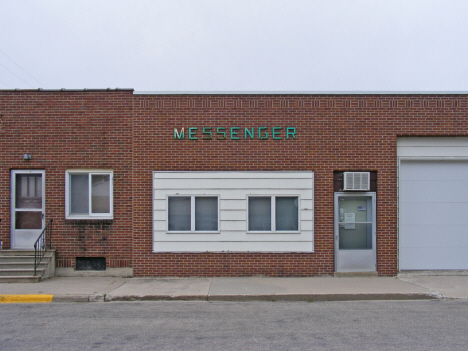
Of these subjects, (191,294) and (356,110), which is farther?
(356,110)

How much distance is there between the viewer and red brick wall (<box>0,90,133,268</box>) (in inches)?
461

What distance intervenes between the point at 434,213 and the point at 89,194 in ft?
31.1

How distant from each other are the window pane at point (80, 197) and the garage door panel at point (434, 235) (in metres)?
8.72

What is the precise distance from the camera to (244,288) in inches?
395

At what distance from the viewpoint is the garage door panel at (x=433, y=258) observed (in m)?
11.7

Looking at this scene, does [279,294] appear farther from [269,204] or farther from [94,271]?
[94,271]

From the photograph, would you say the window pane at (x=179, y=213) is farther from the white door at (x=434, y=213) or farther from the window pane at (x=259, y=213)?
the white door at (x=434, y=213)

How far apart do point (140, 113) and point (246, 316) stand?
6245 millimetres

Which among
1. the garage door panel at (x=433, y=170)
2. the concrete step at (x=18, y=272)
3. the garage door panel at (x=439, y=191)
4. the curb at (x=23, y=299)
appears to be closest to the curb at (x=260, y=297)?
the curb at (x=23, y=299)

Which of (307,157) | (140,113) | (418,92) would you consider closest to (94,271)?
(140,113)

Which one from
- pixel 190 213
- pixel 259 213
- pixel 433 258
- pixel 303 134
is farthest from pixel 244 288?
pixel 433 258

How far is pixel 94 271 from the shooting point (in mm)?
11602

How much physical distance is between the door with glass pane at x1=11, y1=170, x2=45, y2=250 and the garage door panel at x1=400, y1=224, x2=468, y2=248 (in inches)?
393

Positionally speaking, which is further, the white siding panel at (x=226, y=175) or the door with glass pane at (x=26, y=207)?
the door with glass pane at (x=26, y=207)
